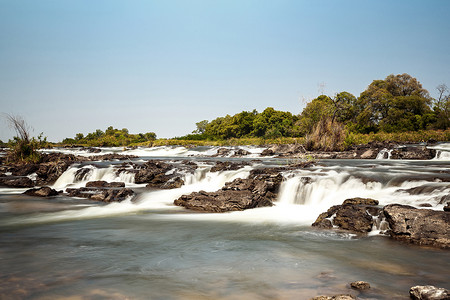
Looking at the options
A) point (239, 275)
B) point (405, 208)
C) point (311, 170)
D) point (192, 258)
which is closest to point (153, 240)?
point (192, 258)

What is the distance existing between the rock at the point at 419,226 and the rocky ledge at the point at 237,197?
15.0ft

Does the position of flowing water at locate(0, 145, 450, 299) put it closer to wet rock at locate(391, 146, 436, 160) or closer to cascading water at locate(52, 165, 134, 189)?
cascading water at locate(52, 165, 134, 189)

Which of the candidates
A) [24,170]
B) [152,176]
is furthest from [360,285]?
[24,170]

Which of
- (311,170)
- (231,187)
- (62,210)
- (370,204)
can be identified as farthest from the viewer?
(311,170)

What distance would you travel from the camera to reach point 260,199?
35.6 feet

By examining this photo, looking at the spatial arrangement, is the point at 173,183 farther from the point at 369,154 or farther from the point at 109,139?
the point at 109,139

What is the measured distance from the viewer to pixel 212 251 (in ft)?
20.2

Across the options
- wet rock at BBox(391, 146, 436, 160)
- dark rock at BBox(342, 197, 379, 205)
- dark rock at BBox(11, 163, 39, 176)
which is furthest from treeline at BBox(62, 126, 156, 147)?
dark rock at BBox(342, 197, 379, 205)

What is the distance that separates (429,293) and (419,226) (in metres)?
3.41

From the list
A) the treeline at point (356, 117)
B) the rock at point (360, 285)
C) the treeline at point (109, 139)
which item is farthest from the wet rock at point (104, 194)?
the treeline at point (109, 139)

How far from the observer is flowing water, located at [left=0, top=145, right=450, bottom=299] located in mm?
4242

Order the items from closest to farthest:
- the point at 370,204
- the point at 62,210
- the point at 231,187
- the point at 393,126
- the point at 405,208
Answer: the point at 405,208, the point at 370,204, the point at 62,210, the point at 231,187, the point at 393,126

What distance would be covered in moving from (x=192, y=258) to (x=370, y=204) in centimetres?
568

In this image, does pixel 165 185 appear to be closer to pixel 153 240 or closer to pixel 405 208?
pixel 153 240
